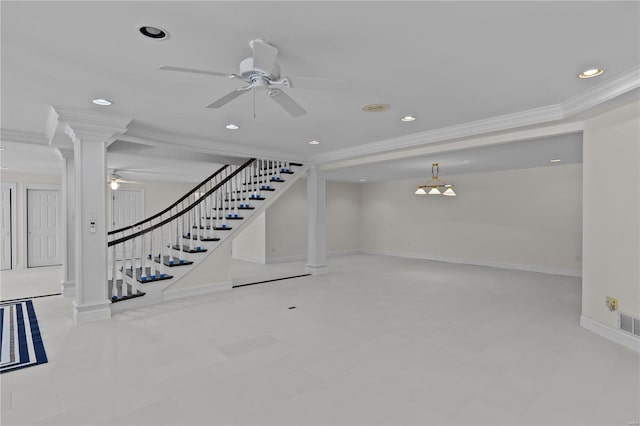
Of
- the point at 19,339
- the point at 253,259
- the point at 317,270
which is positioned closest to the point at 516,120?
the point at 317,270

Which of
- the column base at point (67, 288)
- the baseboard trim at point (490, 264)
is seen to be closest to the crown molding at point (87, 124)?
the column base at point (67, 288)

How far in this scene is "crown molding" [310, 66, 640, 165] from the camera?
2.87 m

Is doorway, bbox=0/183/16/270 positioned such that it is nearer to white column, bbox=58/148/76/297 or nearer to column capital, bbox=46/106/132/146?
white column, bbox=58/148/76/297

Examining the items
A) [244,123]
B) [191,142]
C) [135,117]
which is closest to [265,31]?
[244,123]

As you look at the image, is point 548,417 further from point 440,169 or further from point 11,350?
point 440,169

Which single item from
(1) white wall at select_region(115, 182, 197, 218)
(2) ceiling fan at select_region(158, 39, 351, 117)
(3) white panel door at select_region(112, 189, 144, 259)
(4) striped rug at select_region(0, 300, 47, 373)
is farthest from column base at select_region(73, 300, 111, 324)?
(1) white wall at select_region(115, 182, 197, 218)

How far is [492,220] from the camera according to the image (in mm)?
8109

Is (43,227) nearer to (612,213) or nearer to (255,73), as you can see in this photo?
(255,73)

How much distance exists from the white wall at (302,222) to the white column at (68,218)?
14.0 feet

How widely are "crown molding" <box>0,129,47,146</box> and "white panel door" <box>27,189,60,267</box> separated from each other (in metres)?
4.62

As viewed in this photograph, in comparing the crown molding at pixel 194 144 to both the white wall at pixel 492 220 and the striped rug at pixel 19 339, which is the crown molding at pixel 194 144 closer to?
the striped rug at pixel 19 339

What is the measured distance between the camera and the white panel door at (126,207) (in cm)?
942

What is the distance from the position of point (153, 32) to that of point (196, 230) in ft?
14.3

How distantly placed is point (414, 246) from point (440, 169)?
8.94ft
